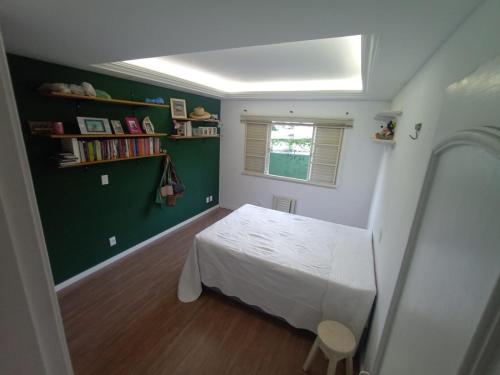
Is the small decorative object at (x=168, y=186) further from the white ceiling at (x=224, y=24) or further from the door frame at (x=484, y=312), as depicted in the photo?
the door frame at (x=484, y=312)

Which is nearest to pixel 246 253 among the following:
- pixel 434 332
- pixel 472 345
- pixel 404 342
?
pixel 404 342

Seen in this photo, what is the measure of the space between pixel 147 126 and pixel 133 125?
20 centimetres

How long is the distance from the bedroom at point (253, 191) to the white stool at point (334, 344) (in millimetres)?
26

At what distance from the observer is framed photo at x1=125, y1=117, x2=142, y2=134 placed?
108 inches

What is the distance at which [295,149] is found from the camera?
420 cm

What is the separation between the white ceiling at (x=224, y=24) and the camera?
0.98m

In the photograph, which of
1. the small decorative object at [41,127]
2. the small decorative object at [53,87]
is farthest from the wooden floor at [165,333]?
the small decorative object at [53,87]

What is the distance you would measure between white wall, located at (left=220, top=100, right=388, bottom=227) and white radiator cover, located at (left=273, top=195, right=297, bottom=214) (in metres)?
0.09

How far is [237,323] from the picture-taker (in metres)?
2.16

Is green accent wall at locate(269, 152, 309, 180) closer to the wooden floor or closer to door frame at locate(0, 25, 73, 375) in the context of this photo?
the wooden floor

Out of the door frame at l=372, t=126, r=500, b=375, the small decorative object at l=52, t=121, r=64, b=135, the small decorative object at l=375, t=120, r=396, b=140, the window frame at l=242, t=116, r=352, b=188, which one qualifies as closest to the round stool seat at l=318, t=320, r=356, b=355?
the door frame at l=372, t=126, r=500, b=375

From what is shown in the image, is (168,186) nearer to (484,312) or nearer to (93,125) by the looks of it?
(93,125)

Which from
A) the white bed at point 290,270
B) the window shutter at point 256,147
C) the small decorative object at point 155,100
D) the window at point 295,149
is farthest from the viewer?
the window shutter at point 256,147

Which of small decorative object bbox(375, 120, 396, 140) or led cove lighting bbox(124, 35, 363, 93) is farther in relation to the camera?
led cove lighting bbox(124, 35, 363, 93)
